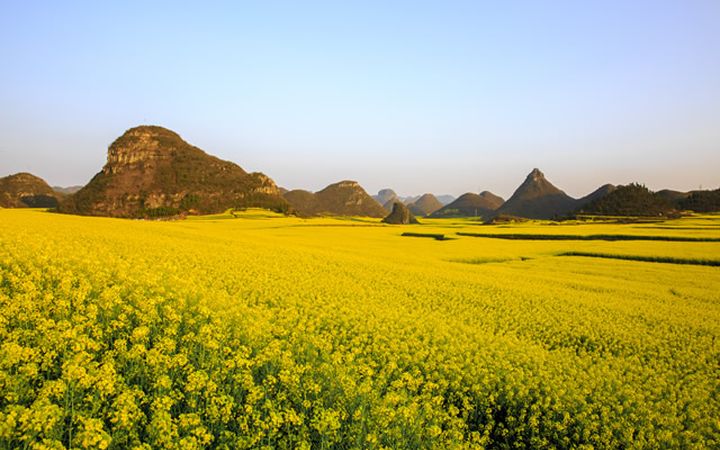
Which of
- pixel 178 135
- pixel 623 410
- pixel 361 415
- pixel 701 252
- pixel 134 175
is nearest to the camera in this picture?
pixel 361 415

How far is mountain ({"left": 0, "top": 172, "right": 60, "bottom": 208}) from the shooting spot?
170250 mm

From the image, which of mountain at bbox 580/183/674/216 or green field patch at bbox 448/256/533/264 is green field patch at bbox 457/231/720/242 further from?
mountain at bbox 580/183/674/216

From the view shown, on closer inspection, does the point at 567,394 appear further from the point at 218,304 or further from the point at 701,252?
the point at 701,252

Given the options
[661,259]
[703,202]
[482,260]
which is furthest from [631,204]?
[482,260]

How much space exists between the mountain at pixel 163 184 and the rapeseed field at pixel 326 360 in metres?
104

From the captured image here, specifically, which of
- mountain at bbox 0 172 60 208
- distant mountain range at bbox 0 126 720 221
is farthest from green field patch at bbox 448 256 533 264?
mountain at bbox 0 172 60 208

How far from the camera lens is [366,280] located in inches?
737

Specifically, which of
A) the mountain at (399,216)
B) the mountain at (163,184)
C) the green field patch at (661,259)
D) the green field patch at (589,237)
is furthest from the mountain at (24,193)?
the green field patch at (661,259)

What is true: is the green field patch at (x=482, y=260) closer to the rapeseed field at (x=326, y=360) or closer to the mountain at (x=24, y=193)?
the rapeseed field at (x=326, y=360)

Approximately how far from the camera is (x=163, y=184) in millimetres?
131250

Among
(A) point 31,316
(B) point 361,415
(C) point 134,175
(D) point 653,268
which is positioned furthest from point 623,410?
(C) point 134,175

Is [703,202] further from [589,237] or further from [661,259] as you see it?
[661,259]

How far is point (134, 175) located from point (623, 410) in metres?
156

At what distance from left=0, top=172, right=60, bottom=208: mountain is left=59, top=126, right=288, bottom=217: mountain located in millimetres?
55967
